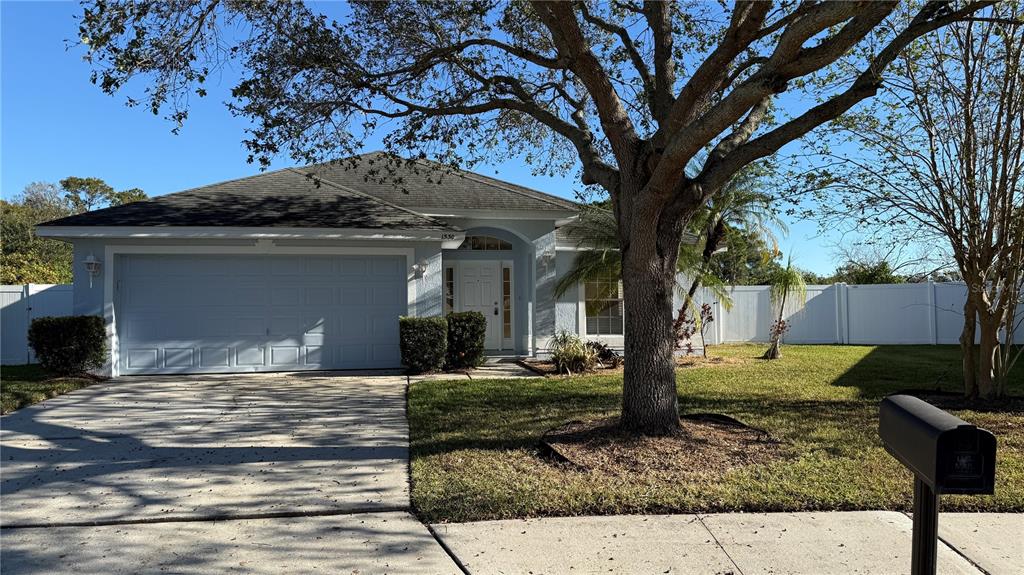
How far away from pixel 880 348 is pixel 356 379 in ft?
44.3

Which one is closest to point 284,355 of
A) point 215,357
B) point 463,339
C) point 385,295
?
point 215,357

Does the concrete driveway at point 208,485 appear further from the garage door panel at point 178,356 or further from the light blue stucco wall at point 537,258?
the light blue stucco wall at point 537,258

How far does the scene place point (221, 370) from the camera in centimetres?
1197

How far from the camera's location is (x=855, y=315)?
18.8 metres

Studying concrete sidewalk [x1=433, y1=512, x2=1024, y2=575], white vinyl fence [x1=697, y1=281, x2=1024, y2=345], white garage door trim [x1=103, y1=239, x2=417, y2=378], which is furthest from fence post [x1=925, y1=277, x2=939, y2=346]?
concrete sidewalk [x1=433, y1=512, x2=1024, y2=575]

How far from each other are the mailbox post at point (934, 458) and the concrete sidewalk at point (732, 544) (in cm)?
126

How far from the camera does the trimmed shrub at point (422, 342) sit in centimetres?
1172

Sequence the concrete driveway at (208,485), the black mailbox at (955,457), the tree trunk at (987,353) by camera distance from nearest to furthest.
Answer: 1. the black mailbox at (955,457)
2. the concrete driveway at (208,485)
3. the tree trunk at (987,353)

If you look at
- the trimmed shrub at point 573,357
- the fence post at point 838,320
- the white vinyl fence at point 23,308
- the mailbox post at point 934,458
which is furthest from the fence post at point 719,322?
the white vinyl fence at point 23,308

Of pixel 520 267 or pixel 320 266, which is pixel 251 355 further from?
pixel 520 267

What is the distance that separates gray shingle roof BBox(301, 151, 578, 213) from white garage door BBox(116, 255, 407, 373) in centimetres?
203

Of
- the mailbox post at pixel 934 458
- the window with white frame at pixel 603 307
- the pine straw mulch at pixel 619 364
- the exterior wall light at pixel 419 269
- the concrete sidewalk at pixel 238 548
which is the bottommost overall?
the concrete sidewalk at pixel 238 548

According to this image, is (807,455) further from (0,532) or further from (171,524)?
(0,532)

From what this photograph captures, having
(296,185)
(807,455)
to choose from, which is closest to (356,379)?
(296,185)
